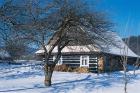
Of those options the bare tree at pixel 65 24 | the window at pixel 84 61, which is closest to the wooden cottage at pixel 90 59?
the window at pixel 84 61

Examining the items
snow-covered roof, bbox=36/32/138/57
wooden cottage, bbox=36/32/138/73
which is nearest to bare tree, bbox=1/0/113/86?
snow-covered roof, bbox=36/32/138/57

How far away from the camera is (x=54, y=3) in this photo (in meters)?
23.6

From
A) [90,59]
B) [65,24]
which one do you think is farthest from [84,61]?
[65,24]

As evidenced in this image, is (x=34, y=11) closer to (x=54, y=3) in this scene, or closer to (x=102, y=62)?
(x=54, y=3)

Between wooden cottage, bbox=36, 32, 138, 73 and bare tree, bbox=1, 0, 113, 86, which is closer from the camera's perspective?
bare tree, bbox=1, 0, 113, 86

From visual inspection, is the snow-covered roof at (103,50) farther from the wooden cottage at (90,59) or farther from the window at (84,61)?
the window at (84,61)

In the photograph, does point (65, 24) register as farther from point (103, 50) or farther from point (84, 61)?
point (84, 61)

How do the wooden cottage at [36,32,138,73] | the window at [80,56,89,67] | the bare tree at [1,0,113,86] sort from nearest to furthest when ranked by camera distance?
1. the bare tree at [1,0,113,86]
2. the wooden cottage at [36,32,138,73]
3. the window at [80,56,89,67]

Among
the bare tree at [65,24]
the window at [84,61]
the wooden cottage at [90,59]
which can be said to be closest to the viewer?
the bare tree at [65,24]

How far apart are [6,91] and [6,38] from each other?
4.87 metres

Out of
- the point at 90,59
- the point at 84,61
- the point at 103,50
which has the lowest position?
the point at 84,61

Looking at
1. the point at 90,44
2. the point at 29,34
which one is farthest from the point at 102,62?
the point at 29,34

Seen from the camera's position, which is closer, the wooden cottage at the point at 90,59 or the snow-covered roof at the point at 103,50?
the snow-covered roof at the point at 103,50

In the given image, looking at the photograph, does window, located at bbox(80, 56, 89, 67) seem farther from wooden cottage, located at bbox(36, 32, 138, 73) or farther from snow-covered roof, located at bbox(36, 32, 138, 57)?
snow-covered roof, located at bbox(36, 32, 138, 57)
